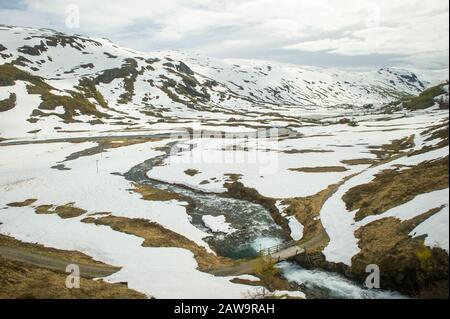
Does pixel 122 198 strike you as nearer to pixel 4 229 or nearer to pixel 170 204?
pixel 170 204

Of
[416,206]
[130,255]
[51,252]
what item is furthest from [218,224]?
[416,206]

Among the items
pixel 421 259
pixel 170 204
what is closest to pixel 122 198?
pixel 170 204

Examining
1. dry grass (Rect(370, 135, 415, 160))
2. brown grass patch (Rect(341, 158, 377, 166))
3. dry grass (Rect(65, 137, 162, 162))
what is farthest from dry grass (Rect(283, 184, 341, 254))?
dry grass (Rect(65, 137, 162, 162))

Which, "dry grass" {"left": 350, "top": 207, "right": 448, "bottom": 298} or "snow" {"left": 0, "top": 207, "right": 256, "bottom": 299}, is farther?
"snow" {"left": 0, "top": 207, "right": 256, "bottom": 299}

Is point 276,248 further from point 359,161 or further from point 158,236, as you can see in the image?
point 359,161

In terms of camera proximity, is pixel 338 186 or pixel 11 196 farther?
pixel 11 196

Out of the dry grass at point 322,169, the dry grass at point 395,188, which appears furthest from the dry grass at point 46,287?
the dry grass at point 322,169

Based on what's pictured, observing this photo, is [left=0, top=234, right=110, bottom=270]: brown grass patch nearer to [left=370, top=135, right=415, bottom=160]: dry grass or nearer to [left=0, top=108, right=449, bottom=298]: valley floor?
[left=0, top=108, right=449, bottom=298]: valley floor

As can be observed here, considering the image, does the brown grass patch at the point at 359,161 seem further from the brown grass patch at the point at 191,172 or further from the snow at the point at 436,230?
the snow at the point at 436,230
